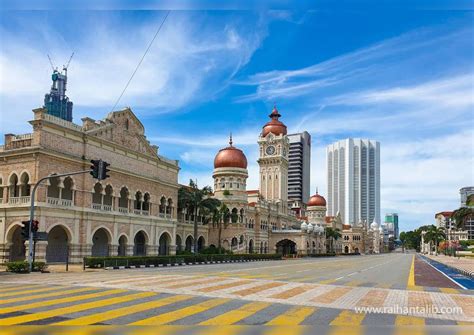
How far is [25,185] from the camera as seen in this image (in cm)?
3984

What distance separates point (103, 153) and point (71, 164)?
4610 mm

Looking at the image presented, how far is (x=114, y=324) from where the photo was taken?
1123 cm

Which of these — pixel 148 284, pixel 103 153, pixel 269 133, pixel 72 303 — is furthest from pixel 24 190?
pixel 269 133

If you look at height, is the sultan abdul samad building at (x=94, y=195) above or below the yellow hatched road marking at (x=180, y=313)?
above

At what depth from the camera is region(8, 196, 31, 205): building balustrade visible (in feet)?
125

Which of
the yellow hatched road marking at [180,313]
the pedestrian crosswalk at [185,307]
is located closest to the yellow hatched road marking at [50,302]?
the pedestrian crosswalk at [185,307]

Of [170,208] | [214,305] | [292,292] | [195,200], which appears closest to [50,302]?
[214,305]

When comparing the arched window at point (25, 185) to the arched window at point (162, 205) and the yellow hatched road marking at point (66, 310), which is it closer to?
the arched window at point (162, 205)

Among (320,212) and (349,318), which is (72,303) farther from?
(320,212)

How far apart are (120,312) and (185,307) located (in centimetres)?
201

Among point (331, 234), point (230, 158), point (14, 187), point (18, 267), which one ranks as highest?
point (230, 158)

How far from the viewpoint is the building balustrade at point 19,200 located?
3803 centimetres

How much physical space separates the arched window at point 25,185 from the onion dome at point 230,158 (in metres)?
42.2

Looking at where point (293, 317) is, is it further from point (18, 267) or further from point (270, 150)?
point (270, 150)
